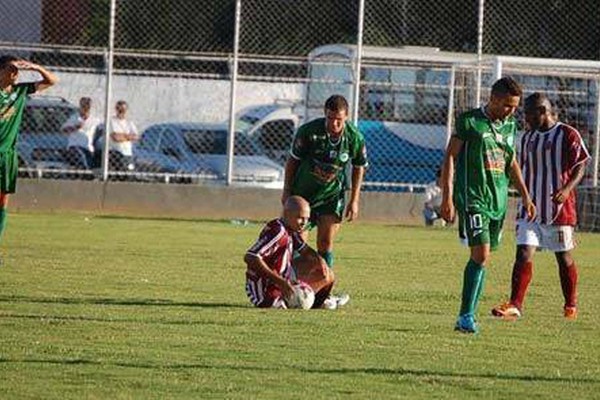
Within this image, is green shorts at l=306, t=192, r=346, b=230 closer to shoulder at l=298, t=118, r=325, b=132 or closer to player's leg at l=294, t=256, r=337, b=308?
shoulder at l=298, t=118, r=325, b=132

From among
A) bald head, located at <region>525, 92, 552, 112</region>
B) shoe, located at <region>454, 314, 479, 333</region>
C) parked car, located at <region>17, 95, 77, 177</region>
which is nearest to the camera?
shoe, located at <region>454, 314, 479, 333</region>

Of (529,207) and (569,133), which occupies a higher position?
(569,133)

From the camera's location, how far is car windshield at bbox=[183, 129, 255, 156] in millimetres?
31156

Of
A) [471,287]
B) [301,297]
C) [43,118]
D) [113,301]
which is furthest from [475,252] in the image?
[43,118]

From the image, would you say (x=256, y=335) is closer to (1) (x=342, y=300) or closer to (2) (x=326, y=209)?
(1) (x=342, y=300)

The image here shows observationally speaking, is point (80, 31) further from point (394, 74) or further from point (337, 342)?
point (337, 342)

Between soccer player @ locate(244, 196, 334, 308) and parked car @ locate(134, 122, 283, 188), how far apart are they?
15.2 metres

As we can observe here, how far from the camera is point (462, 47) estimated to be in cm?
3759

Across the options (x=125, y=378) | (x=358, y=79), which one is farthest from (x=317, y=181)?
(x=358, y=79)

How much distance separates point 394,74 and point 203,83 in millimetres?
3247

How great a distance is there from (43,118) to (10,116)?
13.8m

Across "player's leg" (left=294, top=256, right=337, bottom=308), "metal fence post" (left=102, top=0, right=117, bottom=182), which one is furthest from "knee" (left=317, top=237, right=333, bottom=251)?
"metal fence post" (left=102, top=0, right=117, bottom=182)

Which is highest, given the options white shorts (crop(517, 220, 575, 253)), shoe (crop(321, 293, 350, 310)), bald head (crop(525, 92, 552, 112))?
bald head (crop(525, 92, 552, 112))

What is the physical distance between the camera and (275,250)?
45.9 ft
